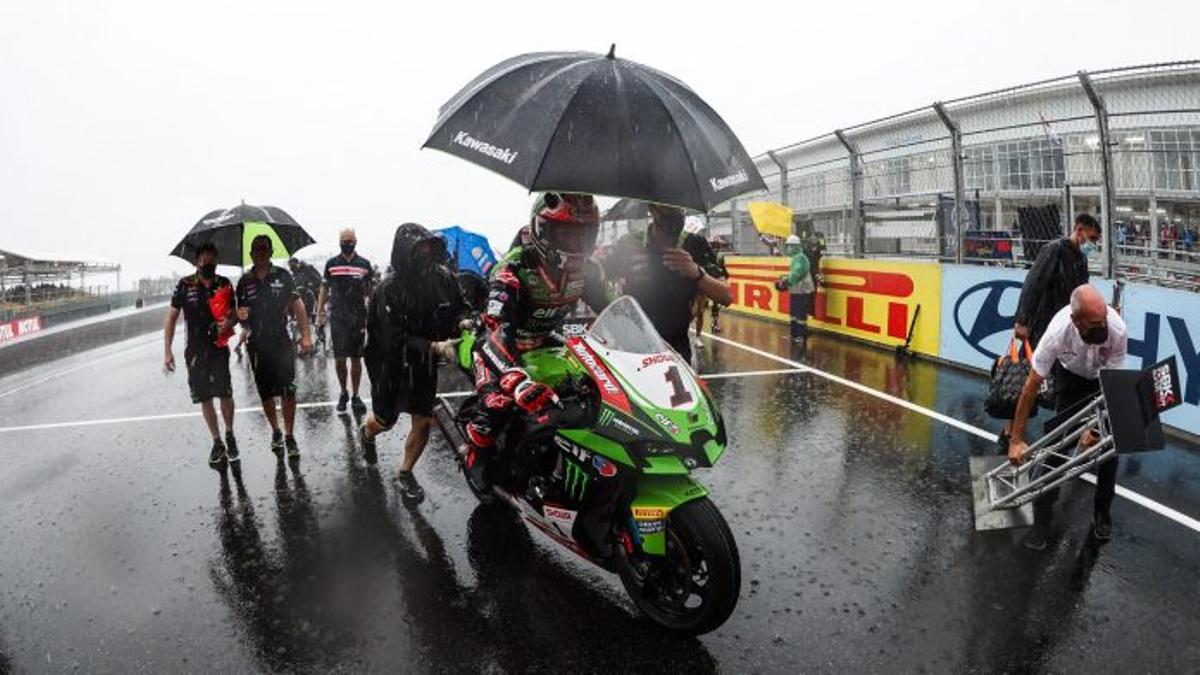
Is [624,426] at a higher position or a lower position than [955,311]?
lower

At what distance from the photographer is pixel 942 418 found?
633 centimetres

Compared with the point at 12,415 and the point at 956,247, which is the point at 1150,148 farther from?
the point at 12,415

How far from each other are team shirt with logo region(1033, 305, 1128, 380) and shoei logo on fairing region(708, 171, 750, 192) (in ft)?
7.35

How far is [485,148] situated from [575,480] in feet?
5.45

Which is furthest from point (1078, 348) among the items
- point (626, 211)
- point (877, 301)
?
point (626, 211)

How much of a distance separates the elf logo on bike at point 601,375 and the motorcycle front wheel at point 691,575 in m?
0.53

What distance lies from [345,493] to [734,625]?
310 centimetres

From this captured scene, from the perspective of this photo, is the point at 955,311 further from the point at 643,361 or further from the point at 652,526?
the point at 652,526

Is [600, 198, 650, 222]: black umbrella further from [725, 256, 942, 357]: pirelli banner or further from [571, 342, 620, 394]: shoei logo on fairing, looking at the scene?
[571, 342, 620, 394]: shoei logo on fairing

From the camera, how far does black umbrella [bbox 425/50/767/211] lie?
9.70 feet

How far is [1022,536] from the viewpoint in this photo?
3926 mm

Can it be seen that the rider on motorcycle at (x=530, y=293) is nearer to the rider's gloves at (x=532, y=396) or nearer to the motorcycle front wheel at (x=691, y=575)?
the rider's gloves at (x=532, y=396)

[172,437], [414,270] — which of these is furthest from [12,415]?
[414,270]

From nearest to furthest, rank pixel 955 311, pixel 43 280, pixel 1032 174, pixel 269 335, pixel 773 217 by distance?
1. pixel 269 335
2. pixel 1032 174
3. pixel 955 311
4. pixel 773 217
5. pixel 43 280
